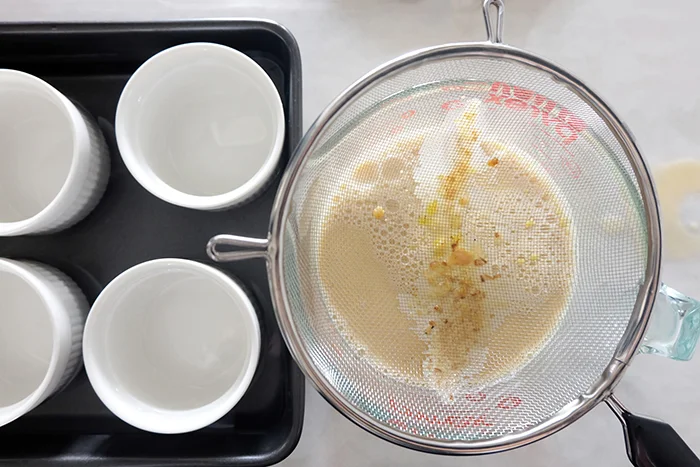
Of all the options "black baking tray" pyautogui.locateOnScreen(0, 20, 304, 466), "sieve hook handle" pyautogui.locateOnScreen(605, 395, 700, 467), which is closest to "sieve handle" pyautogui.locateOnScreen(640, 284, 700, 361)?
"sieve hook handle" pyautogui.locateOnScreen(605, 395, 700, 467)

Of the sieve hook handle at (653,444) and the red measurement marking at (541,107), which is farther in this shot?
the red measurement marking at (541,107)

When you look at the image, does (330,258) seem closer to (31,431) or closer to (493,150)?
(493,150)

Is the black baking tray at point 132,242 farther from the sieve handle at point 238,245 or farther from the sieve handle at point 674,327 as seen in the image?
the sieve handle at point 674,327

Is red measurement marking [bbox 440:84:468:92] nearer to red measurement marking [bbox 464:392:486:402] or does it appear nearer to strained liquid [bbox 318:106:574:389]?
strained liquid [bbox 318:106:574:389]

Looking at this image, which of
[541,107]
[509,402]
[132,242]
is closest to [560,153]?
[541,107]

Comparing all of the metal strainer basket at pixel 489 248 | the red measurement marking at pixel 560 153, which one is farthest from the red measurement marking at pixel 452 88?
the red measurement marking at pixel 560 153
